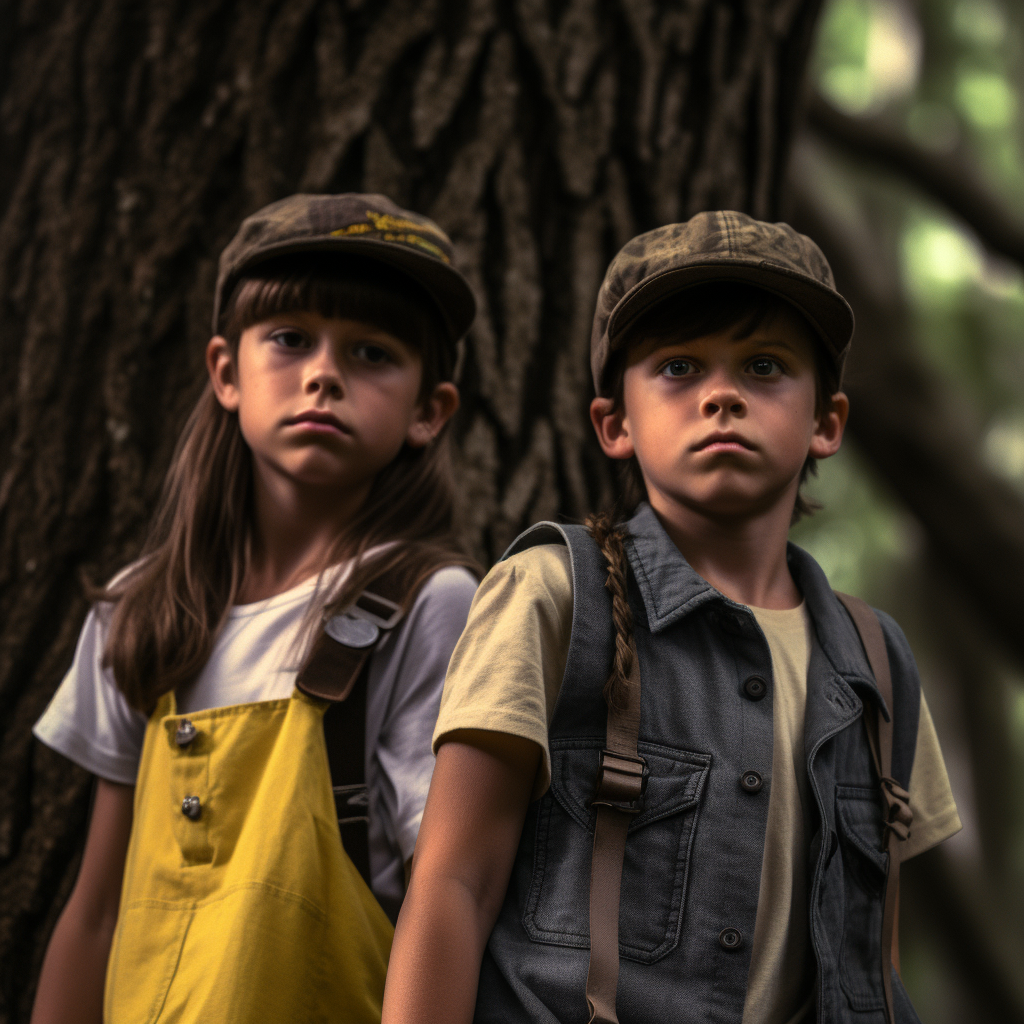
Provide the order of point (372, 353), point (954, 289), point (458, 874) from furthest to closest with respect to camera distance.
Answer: point (954, 289)
point (372, 353)
point (458, 874)

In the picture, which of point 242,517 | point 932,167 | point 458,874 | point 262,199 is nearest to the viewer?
point 458,874

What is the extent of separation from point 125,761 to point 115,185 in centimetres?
116

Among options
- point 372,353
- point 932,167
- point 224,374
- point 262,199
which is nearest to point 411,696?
point 372,353

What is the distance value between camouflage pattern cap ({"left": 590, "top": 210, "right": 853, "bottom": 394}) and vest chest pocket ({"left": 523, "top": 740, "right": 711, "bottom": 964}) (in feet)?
1.85

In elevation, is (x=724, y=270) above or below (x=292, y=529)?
above

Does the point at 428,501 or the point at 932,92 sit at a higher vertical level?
the point at 932,92

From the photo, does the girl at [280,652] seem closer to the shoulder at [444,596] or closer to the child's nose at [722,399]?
the shoulder at [444,596]

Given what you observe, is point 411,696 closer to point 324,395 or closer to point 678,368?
point 324,395

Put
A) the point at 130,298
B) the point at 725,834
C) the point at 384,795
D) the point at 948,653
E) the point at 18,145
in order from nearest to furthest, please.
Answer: the point at 725,834 < the point at 384,795 < the point at 130,298 < the point at 18,145 < the point at 948,653

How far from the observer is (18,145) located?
2.38 metres

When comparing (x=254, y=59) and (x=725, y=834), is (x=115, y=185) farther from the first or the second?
(x=725, y=834)

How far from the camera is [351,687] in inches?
61.7

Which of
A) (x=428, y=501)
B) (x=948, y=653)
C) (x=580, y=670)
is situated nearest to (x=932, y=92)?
(x=948, y=653)

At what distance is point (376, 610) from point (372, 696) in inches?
4.8
